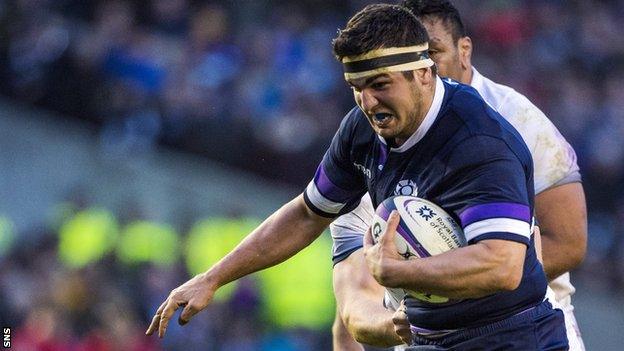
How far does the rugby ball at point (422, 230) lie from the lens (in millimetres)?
4684

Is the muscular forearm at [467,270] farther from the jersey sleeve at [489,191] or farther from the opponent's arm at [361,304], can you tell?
the opponent's arm at [361,304]

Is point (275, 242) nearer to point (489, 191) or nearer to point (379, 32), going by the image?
point (379, 32)

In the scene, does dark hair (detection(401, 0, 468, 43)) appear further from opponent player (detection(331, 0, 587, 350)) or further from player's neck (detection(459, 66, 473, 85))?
player's neck (detection(459, 66, 473, 85))

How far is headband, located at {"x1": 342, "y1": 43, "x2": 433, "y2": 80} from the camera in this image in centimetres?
477

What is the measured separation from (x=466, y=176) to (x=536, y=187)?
3.47ft

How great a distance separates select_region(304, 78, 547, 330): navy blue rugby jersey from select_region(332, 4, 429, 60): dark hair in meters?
0.21

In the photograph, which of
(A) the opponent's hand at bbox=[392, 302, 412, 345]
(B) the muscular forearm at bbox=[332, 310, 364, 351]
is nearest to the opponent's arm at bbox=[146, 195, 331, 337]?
(A) the opponent's hand at bbox=[392, 302, 412, 345]

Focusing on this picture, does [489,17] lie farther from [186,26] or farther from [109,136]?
[109,136]

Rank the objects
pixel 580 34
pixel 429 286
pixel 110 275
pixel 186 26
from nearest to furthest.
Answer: pixel 429 286 → pixel 110 275 → pixel 186 26 → pixel 580 34

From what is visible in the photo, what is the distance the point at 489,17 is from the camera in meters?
14.9

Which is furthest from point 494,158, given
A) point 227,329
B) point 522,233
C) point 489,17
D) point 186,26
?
point 489,17

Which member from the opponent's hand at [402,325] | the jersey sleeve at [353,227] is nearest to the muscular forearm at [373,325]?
the opponent's hand at [402,325]

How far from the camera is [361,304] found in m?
6.01

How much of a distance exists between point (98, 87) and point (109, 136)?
48 centimetres
